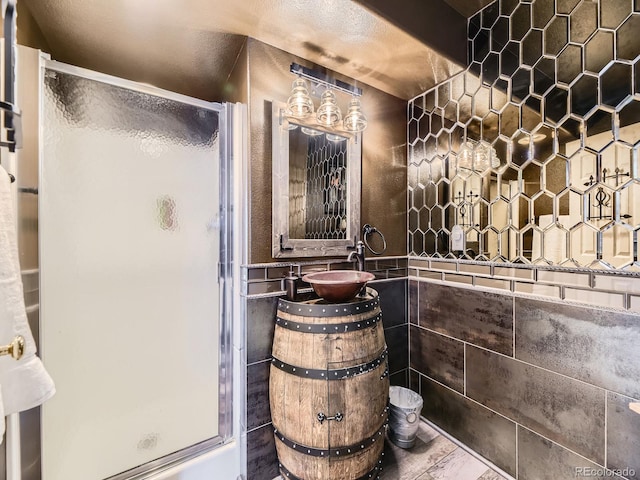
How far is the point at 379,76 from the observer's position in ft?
5.27

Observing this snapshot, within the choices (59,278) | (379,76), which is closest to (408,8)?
(379,76)

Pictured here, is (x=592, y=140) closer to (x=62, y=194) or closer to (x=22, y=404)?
(x=22, y=404)

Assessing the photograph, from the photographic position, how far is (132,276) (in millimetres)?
1264

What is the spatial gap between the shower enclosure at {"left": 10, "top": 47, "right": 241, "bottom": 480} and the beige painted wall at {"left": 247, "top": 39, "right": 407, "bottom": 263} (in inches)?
6.6

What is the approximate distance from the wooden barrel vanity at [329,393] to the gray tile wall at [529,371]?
608 millimetres

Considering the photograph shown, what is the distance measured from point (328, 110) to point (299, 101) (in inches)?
6.8

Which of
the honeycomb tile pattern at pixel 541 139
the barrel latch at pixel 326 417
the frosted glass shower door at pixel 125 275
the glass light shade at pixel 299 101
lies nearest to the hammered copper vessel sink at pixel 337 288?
the barrel latch at pixel 326 417

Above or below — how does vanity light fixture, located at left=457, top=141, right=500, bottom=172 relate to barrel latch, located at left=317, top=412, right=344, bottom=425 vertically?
above

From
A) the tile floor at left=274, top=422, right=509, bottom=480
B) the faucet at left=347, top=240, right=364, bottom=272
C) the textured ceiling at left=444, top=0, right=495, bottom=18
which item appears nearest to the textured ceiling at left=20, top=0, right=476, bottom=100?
the textured ceiling at left=444, top=0, right=495, bottom=18

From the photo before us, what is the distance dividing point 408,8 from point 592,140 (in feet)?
3.19

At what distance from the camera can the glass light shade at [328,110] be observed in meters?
1.43

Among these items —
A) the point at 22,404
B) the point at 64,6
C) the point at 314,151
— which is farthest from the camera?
the point at 314,151

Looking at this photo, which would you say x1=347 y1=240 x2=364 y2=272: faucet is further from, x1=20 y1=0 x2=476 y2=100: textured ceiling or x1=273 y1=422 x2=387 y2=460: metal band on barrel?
x1=20 y1=0 x2=476 y2=100: textured ceiling

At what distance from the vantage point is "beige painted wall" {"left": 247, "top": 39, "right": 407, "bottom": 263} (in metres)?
1.33
